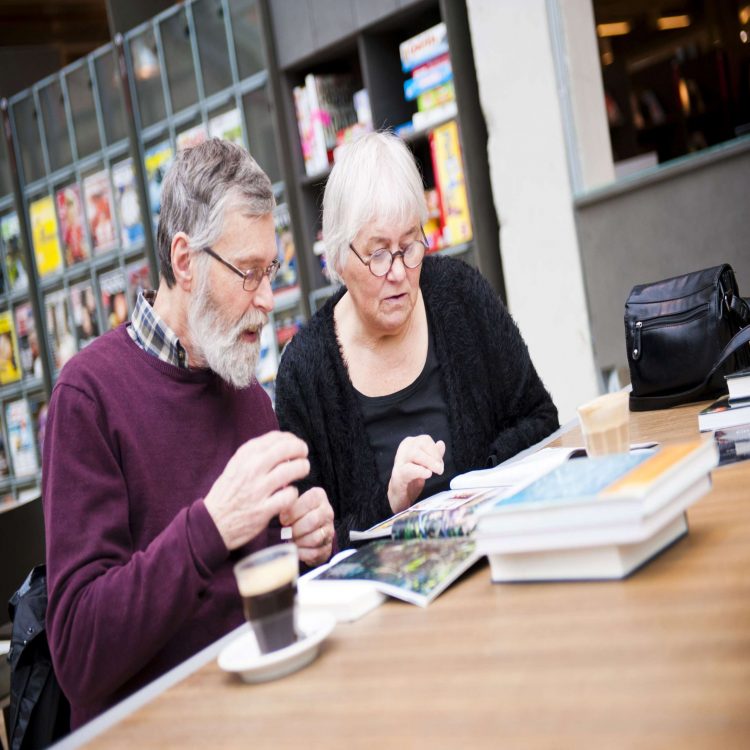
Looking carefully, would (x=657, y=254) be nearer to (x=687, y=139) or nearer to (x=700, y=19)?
(x=687, y=139)

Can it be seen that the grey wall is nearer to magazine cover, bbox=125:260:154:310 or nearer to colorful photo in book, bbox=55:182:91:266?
magazine cover, bbox=125:260:154:310

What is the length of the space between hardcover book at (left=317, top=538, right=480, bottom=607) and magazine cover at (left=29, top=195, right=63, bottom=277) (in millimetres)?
5651

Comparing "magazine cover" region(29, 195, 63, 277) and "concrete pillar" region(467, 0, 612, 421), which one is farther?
"magazine cover" region(29, 195, 63, 277)

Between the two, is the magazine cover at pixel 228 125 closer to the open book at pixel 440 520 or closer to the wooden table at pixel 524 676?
the open book at pixel 440 520

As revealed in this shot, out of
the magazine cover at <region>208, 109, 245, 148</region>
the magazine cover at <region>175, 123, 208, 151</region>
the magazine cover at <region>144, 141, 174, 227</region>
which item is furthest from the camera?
the magazine cover at <region>144, 141, 174, 227</region>

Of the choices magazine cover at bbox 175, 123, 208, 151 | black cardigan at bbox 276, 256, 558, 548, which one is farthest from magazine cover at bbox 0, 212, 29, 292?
black cardigan at bbox 276, 256, 558, 548

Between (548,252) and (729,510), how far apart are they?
2923 millimetres

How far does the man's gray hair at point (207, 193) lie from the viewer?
1546mm

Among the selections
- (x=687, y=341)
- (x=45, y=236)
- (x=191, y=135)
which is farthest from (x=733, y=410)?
(x=45, y=236)

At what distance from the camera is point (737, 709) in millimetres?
630

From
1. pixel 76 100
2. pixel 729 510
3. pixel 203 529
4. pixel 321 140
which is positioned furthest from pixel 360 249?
pixel 76 100

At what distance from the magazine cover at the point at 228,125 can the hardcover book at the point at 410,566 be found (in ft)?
13.8

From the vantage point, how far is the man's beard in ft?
5.06

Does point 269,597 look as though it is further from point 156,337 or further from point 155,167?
point 155,167
